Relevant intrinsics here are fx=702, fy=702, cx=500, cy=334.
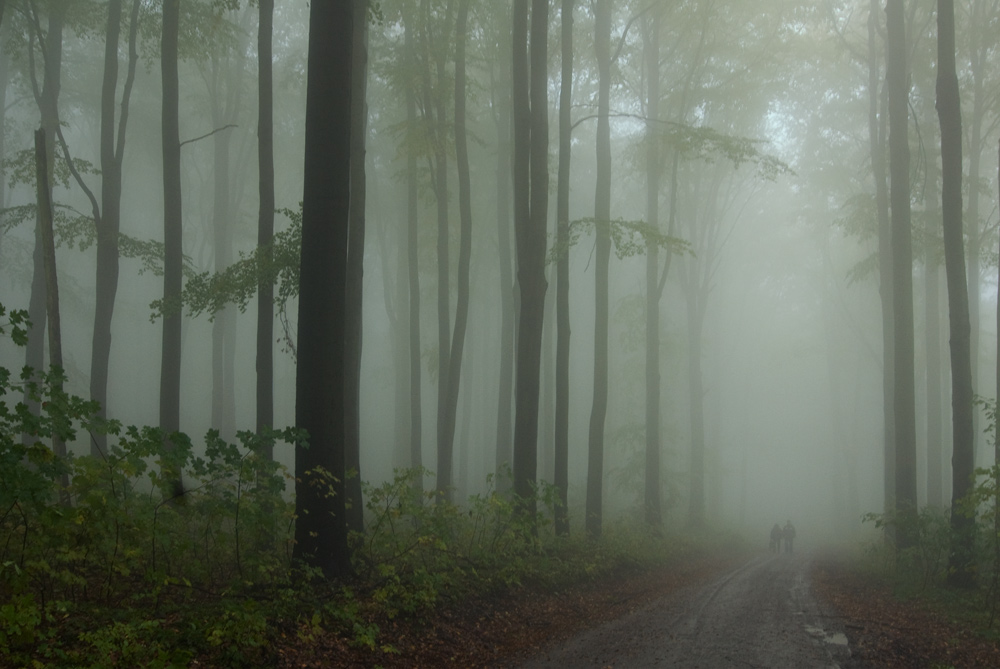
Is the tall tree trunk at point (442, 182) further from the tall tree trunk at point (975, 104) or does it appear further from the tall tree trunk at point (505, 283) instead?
the tall tree trunk at point (975, 104)

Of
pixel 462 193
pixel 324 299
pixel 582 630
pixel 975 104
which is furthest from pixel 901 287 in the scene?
pixel 324 299

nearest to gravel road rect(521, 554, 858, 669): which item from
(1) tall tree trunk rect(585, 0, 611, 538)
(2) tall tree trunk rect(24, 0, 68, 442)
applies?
(1) tall tree trunk rect(585, 0, 611, 538)

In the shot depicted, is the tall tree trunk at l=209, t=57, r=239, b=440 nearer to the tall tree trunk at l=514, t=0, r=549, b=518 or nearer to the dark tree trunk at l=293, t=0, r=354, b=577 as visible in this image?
the tall tree trunk at l=514, t=0, r=549, b=518

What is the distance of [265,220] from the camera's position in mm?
11422

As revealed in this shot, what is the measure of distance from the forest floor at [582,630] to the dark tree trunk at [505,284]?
6906 millimetres

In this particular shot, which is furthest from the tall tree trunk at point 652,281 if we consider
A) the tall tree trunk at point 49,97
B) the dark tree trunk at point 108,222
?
the tall tree trunk at point 49,97

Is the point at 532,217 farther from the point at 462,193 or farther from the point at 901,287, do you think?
the point at 901,287

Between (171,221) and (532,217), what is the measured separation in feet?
22.2

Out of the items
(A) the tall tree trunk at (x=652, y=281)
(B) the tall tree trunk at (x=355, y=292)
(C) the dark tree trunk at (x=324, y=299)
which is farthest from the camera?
(A) the tall tree trunk at (x=652, y=281)

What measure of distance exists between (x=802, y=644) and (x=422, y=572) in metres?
4.33

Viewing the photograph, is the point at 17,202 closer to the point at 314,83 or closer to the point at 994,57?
the point at 314,83

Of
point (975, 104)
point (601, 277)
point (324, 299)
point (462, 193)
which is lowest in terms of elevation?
point (324, 299)

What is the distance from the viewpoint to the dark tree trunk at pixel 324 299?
302 inches

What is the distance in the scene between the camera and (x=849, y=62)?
76.7ft
